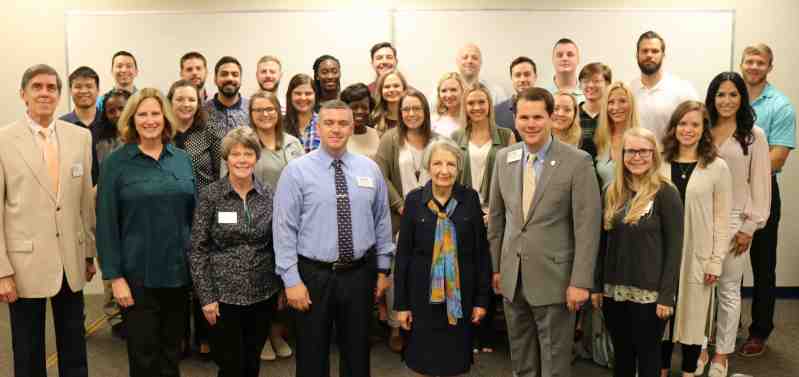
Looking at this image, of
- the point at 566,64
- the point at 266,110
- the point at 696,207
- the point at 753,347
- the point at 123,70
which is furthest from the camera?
the point at 123,70

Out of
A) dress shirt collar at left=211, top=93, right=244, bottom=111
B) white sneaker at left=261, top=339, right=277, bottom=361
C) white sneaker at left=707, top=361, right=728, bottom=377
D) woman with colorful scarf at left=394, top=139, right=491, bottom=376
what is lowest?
white sneaker at left=261, top=339, right=277, bottom=361

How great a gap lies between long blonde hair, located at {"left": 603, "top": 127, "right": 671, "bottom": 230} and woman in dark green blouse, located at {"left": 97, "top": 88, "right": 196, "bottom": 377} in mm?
2028

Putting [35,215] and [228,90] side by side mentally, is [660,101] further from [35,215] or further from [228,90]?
[35,215]

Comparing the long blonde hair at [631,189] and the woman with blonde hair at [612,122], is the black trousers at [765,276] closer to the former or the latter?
the woman with blonde hair at [612,122]

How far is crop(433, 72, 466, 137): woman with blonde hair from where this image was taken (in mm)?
4074

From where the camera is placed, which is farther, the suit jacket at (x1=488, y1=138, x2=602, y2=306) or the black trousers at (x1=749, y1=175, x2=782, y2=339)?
the black trousers at (x1=749, y1=175, x2=782, y2=339)

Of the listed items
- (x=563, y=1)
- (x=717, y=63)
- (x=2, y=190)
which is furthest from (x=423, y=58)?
(x=2, y=190)

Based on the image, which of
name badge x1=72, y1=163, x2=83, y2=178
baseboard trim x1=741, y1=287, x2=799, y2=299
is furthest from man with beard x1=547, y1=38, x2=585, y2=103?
name badge x1=72, y1=163, x2=83, y2=178

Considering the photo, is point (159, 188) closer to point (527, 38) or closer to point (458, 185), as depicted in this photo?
point (458, 185)

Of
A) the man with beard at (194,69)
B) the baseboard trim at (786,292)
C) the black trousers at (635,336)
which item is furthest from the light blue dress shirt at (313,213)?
the baseboard trim at (786,292)

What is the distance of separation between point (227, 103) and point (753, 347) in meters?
3.82

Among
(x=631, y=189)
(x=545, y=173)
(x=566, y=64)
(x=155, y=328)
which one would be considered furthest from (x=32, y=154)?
(x=566, y=64)

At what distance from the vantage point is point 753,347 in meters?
4.14

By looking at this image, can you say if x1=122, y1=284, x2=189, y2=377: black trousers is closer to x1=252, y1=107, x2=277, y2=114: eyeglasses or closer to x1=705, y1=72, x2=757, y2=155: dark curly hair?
x1=252, y1=107, x2=277, y2=114: eyeglasses
